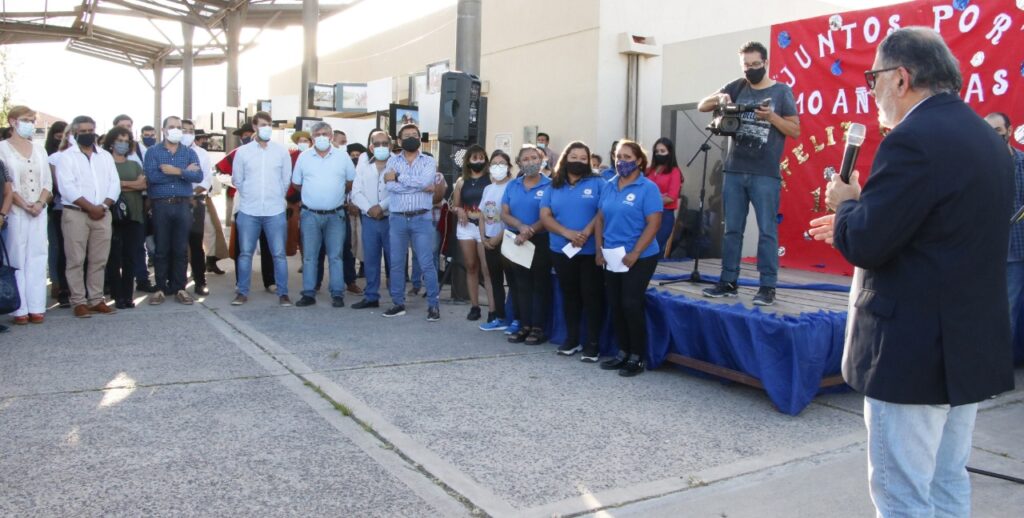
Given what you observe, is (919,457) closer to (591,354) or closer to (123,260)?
(591,354)

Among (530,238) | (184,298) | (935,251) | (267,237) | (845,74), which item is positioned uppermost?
(845,74)

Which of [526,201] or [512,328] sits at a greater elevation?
[526,201]

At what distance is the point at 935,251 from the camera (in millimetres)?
2293

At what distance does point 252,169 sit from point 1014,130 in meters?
7.38

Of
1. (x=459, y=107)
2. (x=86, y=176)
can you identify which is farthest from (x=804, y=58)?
(x=86, y=176)

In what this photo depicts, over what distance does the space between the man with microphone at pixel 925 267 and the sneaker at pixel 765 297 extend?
11.0 feet

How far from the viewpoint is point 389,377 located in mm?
5750

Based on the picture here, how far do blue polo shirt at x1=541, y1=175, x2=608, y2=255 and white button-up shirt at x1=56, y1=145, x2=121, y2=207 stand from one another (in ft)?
14.3

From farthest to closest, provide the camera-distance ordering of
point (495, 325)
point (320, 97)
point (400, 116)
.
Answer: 1. point (320, 97)
2. point (400, 116)
3. point (495, 325)

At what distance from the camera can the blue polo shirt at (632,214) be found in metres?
5.86

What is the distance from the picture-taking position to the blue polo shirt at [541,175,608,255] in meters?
6.33

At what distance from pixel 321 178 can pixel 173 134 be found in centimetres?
153

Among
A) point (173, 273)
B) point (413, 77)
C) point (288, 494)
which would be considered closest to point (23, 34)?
point (413, 77)

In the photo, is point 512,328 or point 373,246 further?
point 373,246
